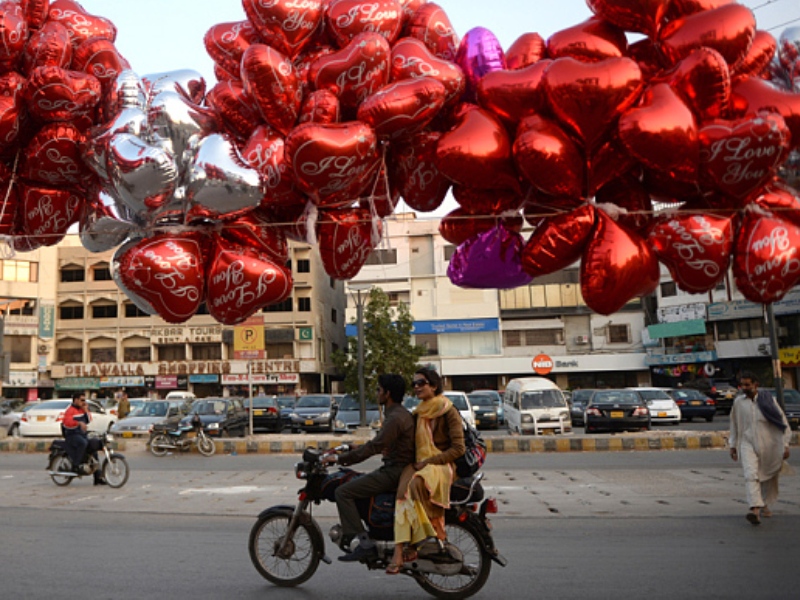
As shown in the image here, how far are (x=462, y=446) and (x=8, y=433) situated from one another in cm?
2282

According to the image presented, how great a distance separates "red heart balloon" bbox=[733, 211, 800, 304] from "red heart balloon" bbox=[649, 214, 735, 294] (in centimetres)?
8

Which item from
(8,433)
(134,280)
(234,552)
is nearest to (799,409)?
(234,552)

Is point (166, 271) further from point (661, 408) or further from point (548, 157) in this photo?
point (661, 408)

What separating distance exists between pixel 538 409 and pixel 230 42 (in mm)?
16648

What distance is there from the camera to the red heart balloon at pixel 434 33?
4004 millimetres

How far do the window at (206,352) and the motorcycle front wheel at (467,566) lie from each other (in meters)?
44.8

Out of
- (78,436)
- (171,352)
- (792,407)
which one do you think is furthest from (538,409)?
→ (171,352)

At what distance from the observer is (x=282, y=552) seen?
5141mm

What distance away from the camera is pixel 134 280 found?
3.77 m

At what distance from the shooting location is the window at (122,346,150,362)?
48375 millimetres

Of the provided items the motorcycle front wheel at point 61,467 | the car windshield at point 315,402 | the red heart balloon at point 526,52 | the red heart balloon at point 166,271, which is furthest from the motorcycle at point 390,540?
the car windshield at point 315,402

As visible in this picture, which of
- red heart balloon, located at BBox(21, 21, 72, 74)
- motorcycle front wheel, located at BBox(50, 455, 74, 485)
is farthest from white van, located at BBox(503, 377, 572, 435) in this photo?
red heart balloon, located at BBox(21, 21, 72, 74)

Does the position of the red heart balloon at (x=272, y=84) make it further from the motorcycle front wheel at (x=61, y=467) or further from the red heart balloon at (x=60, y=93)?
the motorcycle front wheel at (x=61, y=467)

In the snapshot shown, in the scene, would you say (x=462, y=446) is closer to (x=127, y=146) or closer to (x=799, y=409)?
(x=127, y=146)
